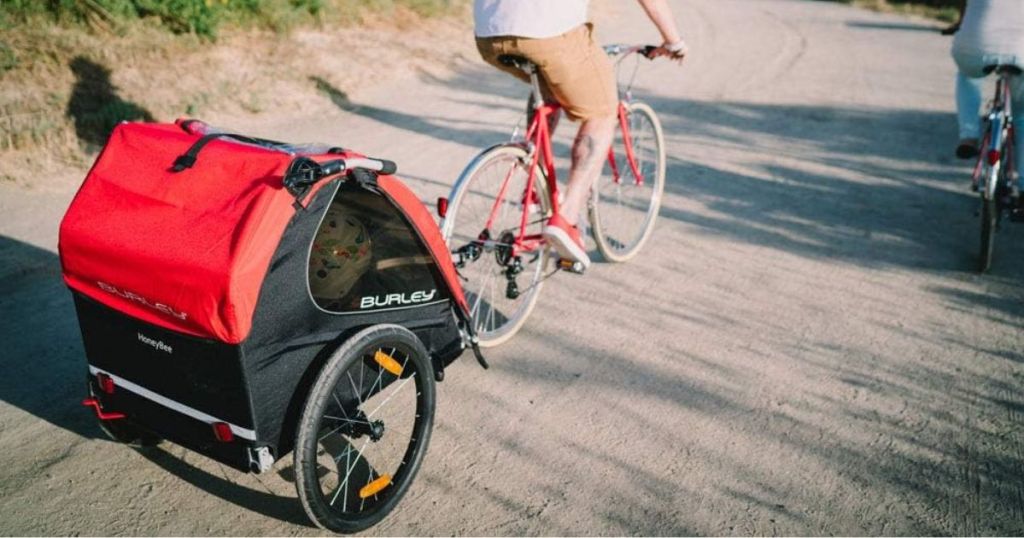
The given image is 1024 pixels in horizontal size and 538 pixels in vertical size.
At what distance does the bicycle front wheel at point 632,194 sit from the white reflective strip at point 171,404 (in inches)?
106

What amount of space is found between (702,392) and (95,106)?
5487 mm

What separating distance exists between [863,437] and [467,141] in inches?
186

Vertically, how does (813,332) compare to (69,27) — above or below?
below

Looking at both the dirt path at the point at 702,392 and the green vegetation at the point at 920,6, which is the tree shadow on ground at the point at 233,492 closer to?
the dirt path at the point at 702,392

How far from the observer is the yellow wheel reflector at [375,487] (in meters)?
2.65

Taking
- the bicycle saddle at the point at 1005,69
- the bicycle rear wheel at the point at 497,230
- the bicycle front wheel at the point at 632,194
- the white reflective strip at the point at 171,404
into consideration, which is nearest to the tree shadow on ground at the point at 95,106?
the bicycle rear wheel at the point at 497,230

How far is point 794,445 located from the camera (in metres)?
3.29

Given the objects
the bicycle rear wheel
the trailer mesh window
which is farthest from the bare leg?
the trailer mesh window

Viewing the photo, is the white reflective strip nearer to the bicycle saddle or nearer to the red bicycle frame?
the red bicycle frame

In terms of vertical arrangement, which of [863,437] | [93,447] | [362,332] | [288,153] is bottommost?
[863,437]

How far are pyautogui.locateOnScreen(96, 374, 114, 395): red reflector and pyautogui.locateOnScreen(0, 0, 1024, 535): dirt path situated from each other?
467 mm

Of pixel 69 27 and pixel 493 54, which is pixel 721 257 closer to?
pixel 493 54

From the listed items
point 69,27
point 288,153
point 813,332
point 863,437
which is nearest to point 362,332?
point 288,153

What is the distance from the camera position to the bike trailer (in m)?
2.19
